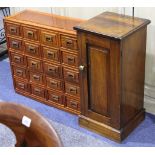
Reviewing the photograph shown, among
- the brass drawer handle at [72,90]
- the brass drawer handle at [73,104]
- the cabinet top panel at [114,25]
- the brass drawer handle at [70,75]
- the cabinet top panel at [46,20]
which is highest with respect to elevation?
the cabinet top panel at [114,25]

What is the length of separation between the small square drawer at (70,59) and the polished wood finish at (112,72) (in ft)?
0.50

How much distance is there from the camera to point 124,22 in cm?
246

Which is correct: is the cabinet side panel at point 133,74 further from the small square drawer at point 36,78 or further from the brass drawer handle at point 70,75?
the small square drawer at point 36,78

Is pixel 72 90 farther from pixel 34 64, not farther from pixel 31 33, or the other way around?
pixel 31 33

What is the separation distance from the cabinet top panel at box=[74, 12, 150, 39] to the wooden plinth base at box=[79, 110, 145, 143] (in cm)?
77

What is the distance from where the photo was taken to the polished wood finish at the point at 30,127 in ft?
3.79

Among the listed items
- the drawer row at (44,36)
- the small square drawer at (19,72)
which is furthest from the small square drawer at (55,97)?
the drawer row at (44,36)

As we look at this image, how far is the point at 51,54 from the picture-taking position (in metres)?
2.85

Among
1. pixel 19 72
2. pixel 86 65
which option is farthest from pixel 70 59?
pixel 19 72

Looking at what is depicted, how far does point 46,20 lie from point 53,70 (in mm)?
432

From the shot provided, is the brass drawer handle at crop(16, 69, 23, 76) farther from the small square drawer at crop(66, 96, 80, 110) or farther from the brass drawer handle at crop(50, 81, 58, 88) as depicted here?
the small square drawer at crop(66, 96, 80, 110)

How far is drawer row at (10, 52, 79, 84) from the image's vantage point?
2.81 metres

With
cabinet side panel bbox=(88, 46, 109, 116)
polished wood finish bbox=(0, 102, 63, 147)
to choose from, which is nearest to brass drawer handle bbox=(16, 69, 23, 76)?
cabinet side panel bbox=(88, 46, 109, 116)
